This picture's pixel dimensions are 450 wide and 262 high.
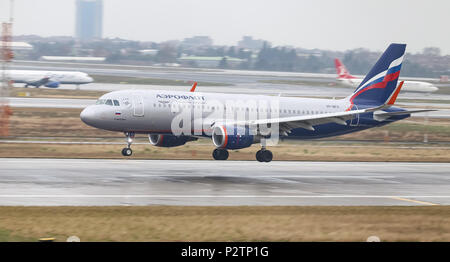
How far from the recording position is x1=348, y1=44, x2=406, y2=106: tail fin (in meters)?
45.6

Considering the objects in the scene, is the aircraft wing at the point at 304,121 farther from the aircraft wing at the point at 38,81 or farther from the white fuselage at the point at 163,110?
the aircraft wing at the point at 38,81

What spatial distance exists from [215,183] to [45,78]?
93.5 metres

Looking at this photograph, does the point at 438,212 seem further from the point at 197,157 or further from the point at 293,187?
the point at 197,157

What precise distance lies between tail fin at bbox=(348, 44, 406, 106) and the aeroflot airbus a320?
44.2 inches

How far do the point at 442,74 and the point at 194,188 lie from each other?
346 feet

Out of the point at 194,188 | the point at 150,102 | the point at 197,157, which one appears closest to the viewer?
the point at 194,188

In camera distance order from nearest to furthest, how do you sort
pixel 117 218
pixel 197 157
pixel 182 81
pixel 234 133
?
pixel 117 218 < pixel 234 133 < pixel 197 157 < pixel 182 81

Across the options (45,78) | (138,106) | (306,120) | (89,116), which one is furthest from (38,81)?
(306,120)

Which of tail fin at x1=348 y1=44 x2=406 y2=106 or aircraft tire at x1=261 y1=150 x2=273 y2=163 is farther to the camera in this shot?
tail fin at x1=348 y1=44 x2=406 y2=106

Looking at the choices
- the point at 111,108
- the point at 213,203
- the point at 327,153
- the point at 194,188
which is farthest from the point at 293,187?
the point at 327,153

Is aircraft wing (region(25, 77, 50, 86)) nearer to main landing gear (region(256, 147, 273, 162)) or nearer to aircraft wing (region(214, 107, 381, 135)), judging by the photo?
aircraft wing (region(214, 107, 381, 135))

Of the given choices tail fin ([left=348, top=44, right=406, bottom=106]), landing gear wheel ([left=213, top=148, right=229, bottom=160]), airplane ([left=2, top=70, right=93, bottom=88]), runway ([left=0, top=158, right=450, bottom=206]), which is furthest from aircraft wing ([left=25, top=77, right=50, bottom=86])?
runway ([left=0, top=158, right=450, bottom=206])

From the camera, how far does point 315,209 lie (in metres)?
23.1

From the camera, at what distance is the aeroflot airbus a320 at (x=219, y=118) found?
128ft
